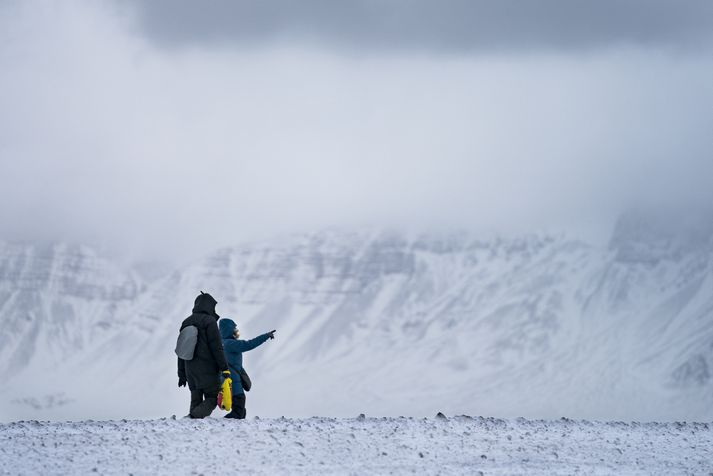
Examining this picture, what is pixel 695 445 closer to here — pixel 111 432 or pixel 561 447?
pixel 561 447

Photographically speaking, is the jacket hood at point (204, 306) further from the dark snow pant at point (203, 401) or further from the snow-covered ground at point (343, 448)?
the snow-covered ground at point (343, 448)

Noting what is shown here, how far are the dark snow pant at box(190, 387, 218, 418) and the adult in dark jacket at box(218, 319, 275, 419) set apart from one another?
3.48ft

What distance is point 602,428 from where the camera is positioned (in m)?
38.0

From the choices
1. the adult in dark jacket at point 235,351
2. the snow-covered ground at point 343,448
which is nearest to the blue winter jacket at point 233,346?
the adult in dark jacket at point 235,351

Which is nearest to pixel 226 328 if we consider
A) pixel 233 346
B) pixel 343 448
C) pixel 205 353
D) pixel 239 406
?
pixel 233 346

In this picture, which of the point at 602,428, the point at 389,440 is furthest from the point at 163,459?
the point at 602,428

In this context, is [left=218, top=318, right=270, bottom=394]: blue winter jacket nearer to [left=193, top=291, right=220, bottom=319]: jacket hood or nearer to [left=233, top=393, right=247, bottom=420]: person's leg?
[left=233, top=393, right=247, bottom=420]: person's leg

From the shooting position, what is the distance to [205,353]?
126 ft

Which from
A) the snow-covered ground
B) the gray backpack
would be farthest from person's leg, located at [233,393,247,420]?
the snow-covered ground

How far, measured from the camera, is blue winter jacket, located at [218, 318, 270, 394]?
3959cm

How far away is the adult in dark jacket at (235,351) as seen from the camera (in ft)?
130

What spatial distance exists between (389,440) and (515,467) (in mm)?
2923

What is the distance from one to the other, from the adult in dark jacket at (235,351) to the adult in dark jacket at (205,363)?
1164 millimetres

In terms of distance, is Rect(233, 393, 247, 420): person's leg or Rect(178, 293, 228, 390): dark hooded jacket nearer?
Rect(178, 293, 228, 390): dark hooded jacket
